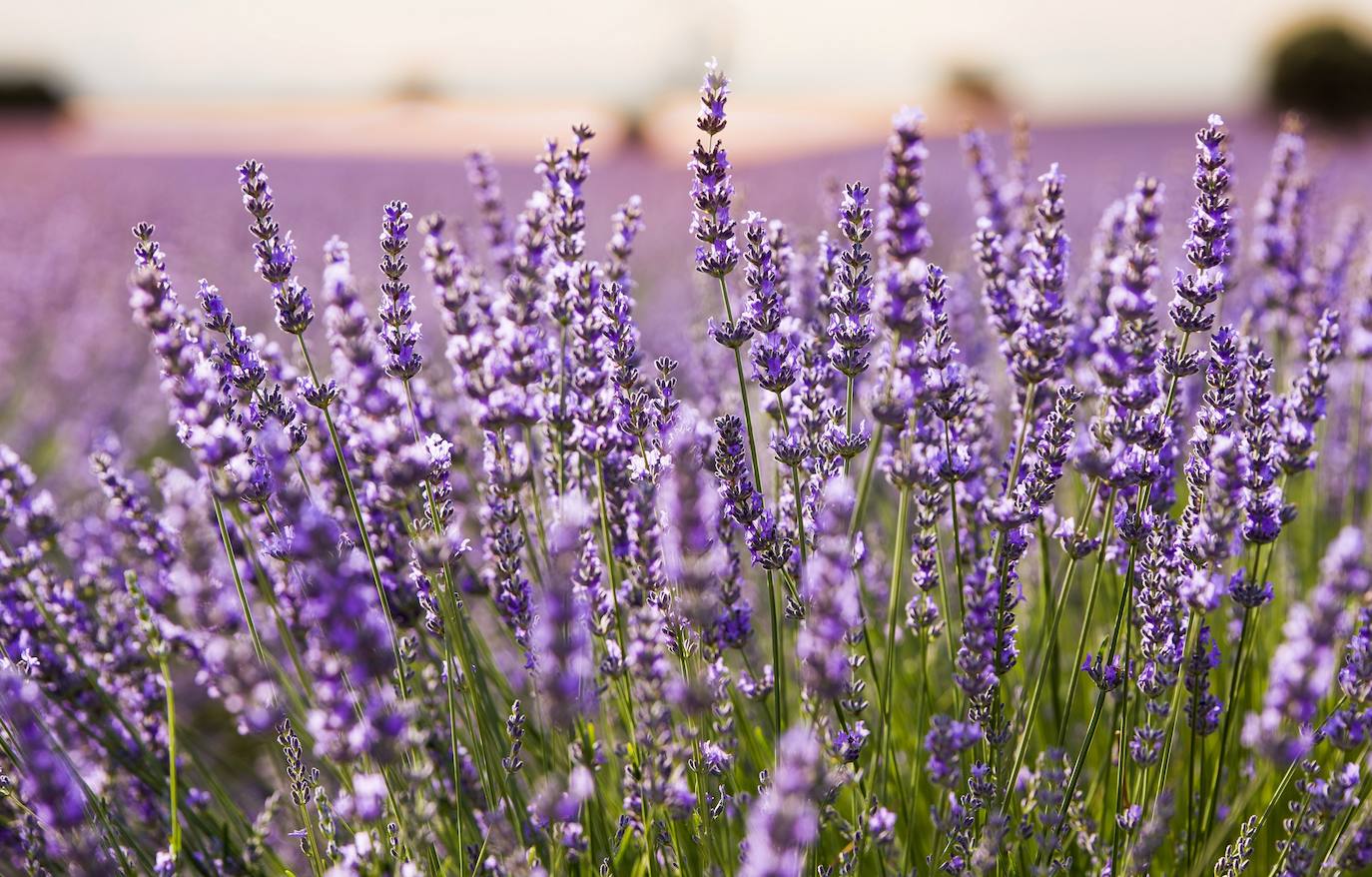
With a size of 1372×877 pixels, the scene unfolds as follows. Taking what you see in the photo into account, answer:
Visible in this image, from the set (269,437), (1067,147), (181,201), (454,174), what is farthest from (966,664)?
(1067,147)

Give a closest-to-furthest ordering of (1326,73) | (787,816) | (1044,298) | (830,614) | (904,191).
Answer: (787,816), (830,614), (904,191), (1044,298), (1326,73)

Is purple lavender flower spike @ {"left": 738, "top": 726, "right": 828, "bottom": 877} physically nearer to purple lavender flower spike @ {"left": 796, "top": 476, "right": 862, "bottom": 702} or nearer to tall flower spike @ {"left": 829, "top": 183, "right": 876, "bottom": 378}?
purple lavender flower spike @ {"left": 796, "top": 476, "right": 862, "bottom": 702}

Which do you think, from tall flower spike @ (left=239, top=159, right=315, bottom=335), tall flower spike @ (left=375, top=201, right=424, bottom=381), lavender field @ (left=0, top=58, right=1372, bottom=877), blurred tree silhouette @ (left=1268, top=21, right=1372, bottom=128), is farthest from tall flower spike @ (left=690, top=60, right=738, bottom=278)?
blurred tree silhouette @ (left=1268, top=21, right=1372, bottom=128)

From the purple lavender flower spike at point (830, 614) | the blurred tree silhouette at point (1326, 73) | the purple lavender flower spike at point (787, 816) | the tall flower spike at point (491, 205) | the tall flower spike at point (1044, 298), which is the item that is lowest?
the purple lavender flower spike at point (787, 816)

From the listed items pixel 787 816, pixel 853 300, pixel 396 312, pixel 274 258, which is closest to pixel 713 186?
pixel 853 300

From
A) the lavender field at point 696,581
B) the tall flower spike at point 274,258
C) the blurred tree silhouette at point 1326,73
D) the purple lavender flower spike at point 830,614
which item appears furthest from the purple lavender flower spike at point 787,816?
the blurred tree silhouette at point 1326,73

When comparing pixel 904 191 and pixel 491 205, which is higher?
pixel 491 205

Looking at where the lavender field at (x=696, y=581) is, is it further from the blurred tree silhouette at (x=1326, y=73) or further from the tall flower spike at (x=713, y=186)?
the blurred tree silhouette at (x=1326, y=73)

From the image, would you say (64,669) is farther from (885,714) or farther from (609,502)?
(885,714)

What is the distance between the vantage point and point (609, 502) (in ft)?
6.56

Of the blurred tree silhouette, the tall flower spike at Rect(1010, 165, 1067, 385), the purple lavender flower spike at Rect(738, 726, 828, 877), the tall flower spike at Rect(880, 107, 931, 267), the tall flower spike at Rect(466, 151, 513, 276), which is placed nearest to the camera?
the purple lavender flower spike at Rect(738, 726, 828, 877)

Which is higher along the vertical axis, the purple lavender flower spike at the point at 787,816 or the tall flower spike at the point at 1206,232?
the tall flower spike at the point at 1206,232

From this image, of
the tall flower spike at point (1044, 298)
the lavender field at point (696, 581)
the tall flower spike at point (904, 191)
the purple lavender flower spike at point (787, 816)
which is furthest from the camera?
the tall flower spike at point (1044, 298)

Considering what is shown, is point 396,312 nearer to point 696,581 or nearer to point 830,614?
point 696,581
